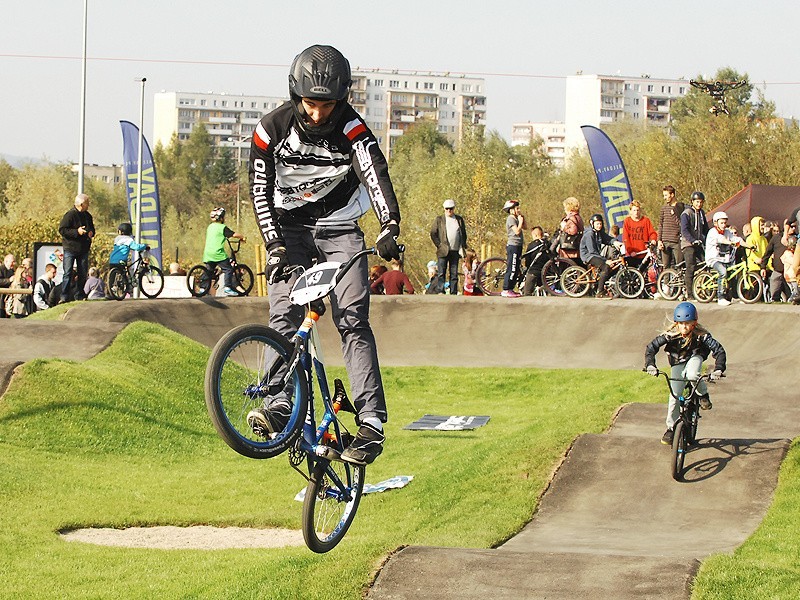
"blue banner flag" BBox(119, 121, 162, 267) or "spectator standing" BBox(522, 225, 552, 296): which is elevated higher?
"blue banner flag" BBox(119, 121, 162, 267)

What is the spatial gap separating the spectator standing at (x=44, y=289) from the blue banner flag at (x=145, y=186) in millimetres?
7328

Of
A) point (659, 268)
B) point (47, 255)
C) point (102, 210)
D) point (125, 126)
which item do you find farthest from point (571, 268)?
point (102, 210)

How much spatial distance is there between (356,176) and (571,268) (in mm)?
18219

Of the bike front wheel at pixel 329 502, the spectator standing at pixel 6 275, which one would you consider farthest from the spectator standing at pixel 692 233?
the bike front wheel at pixel 329 502

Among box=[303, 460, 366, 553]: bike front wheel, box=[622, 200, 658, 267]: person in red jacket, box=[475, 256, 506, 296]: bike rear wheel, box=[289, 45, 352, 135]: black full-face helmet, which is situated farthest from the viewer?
box=[475, 256, 506, 296]: bike rear wheel

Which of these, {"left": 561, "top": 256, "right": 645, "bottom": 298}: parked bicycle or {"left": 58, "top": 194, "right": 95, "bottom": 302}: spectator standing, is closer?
{"left": 58, "top": 194, "right": 95, "bottom": 302}: spectator standing

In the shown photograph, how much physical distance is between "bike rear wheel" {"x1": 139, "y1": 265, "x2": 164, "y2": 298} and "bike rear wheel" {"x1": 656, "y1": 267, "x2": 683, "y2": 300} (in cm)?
1081

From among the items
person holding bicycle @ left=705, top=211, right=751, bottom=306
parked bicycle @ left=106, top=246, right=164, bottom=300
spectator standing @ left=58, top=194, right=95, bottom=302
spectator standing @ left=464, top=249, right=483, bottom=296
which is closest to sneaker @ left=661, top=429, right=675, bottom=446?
person holding bicycle @ left=705, top=211, right=751, bottom=306

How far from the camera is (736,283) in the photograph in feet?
77.7

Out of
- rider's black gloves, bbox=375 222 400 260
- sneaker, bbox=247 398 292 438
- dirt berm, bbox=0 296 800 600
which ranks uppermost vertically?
rider's black gloves, bbox=375 222 400 260

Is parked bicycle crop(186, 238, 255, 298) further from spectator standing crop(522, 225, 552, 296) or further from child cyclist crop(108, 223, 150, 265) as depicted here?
spectator standing crop(522, 225, 552, 296)

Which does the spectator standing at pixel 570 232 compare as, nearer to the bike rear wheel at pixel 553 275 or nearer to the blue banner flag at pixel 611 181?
the bike rear wheel at pixel 553 275

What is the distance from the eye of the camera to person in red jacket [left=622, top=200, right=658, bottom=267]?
23.9 m

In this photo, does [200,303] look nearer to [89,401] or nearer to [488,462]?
[89,401]
